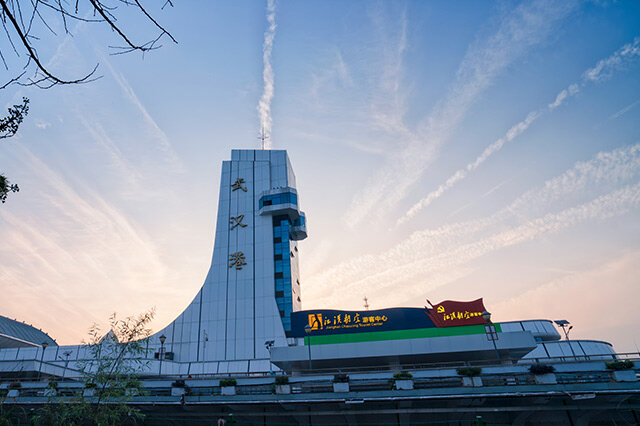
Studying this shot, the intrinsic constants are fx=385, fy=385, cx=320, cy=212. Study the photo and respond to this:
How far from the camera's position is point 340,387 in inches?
1094

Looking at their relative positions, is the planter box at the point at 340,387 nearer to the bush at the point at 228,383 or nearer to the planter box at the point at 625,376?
the bush at the point at 228,383

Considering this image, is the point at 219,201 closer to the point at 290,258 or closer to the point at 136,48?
the point at 290,258

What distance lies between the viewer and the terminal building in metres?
37.2

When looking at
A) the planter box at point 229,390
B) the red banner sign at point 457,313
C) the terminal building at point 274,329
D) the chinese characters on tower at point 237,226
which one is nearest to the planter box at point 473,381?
the terminal building at point 274,329

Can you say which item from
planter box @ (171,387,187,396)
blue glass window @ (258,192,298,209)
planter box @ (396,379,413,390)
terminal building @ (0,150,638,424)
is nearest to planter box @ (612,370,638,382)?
terminal building @ (0,150,638,424)

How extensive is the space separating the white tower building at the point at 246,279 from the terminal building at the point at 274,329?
17 cm

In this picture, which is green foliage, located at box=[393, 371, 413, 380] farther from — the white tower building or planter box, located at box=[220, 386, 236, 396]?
the white tower building

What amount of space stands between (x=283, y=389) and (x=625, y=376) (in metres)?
22.5

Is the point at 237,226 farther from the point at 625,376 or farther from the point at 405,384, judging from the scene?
the point at 625,376

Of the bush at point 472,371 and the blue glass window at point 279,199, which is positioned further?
the blue glass window at point 279,199

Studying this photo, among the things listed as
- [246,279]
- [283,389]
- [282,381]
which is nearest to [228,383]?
[282,381]

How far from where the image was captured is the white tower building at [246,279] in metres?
57.8

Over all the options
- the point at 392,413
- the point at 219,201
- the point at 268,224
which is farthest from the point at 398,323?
the point at 219,201

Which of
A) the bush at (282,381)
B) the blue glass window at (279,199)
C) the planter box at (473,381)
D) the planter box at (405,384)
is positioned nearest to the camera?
the planter box at (473,381)
